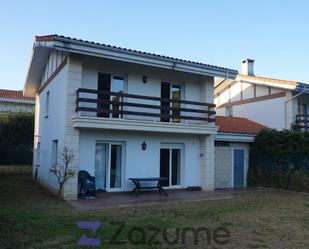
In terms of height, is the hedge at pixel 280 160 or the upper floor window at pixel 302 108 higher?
the upper floor window at pixel 302 108

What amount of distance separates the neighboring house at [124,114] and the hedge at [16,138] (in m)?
7.02

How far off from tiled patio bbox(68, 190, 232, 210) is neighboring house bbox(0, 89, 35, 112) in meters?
23.8

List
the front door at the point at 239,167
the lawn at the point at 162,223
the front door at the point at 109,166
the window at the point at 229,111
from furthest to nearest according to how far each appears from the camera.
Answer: the window at the point at 229,111 < the front door at the point at 239,167 < the front door at the point at 109,166 < the lawn at the point at 162,223

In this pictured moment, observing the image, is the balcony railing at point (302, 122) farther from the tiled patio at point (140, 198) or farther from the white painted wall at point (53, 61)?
the white painted wall at point (53, 61)

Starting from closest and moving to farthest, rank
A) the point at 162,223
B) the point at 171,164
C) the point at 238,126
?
1. the point at 162,223
2. the point at 171,164
3. the point at 238,126

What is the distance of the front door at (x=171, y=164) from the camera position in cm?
1623

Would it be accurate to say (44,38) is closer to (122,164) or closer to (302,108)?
(122,164)

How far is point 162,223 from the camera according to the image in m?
8.82

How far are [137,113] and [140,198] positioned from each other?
3.62m

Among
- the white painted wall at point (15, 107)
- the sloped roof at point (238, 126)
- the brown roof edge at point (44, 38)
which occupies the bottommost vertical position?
the sloped roof at point (238, 126)

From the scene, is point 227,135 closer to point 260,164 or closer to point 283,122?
point 260,164

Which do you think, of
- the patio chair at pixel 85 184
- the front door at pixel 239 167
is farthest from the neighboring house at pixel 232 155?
the patio chair at pixel 85 184

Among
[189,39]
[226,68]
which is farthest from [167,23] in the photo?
[226,68]

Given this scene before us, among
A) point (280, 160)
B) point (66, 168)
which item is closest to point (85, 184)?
point (66, 168)
